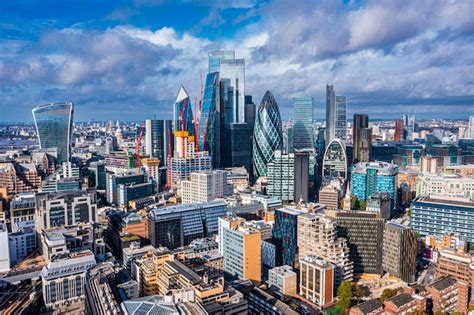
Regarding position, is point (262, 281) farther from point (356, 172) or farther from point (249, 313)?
point (356, 172)

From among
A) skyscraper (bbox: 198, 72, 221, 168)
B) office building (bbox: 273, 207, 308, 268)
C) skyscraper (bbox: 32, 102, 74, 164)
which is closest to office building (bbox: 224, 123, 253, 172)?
skyscraper (bbox: 198, 72, 221, 168)

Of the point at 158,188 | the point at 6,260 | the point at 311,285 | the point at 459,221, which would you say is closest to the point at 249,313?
the point at 311,285

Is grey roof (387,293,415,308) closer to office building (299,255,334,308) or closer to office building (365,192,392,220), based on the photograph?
office building (299,255,334,308)

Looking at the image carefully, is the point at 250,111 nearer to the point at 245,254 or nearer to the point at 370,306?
the point at 245,254

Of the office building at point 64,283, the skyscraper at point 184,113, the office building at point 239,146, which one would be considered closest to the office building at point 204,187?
the office building at point 64,283

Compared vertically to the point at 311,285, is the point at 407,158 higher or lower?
higher
